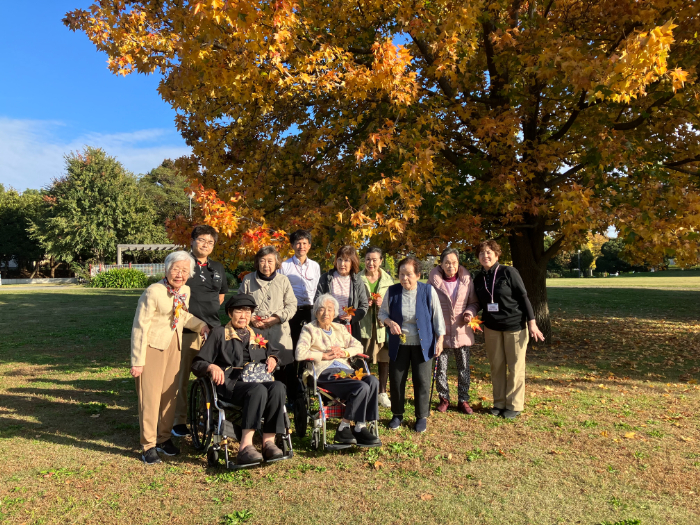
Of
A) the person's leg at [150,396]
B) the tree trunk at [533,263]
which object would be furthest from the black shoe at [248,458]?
the tree trunk at [533,263]

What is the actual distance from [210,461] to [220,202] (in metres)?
3.24

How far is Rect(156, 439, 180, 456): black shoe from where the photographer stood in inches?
168

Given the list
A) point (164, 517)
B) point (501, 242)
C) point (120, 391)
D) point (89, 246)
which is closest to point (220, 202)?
point (120, 391)

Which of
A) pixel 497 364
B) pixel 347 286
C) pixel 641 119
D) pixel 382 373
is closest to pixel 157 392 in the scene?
pixel 347 286

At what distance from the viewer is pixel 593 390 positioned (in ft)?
21.5

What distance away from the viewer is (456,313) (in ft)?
17.7

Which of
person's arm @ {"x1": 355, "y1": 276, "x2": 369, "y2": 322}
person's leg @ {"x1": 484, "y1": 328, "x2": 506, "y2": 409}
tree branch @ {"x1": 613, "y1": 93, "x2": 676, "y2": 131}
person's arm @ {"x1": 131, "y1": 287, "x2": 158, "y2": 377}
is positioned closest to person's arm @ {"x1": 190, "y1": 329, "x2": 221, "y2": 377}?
person's arm @ {"x1": 131, "y1": 287, "x2": 158, "y2": 377}

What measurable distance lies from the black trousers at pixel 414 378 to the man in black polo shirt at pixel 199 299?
72.3 inches

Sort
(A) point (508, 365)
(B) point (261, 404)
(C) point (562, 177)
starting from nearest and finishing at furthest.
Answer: (B) point (261, 404) < (A) point (508, 365) < (C) point (562, 177)

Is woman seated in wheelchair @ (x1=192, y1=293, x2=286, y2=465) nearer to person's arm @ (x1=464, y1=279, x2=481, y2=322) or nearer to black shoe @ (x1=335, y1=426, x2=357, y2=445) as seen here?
black shoe @ (x1=335, y1=426, x2=357, y2=445)

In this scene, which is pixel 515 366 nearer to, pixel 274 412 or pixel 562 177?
pixel 274 412

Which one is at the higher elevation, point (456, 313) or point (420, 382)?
point (456, 313)

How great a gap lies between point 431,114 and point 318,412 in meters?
5.35

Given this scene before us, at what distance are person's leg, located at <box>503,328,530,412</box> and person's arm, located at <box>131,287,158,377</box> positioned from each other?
3.54m
